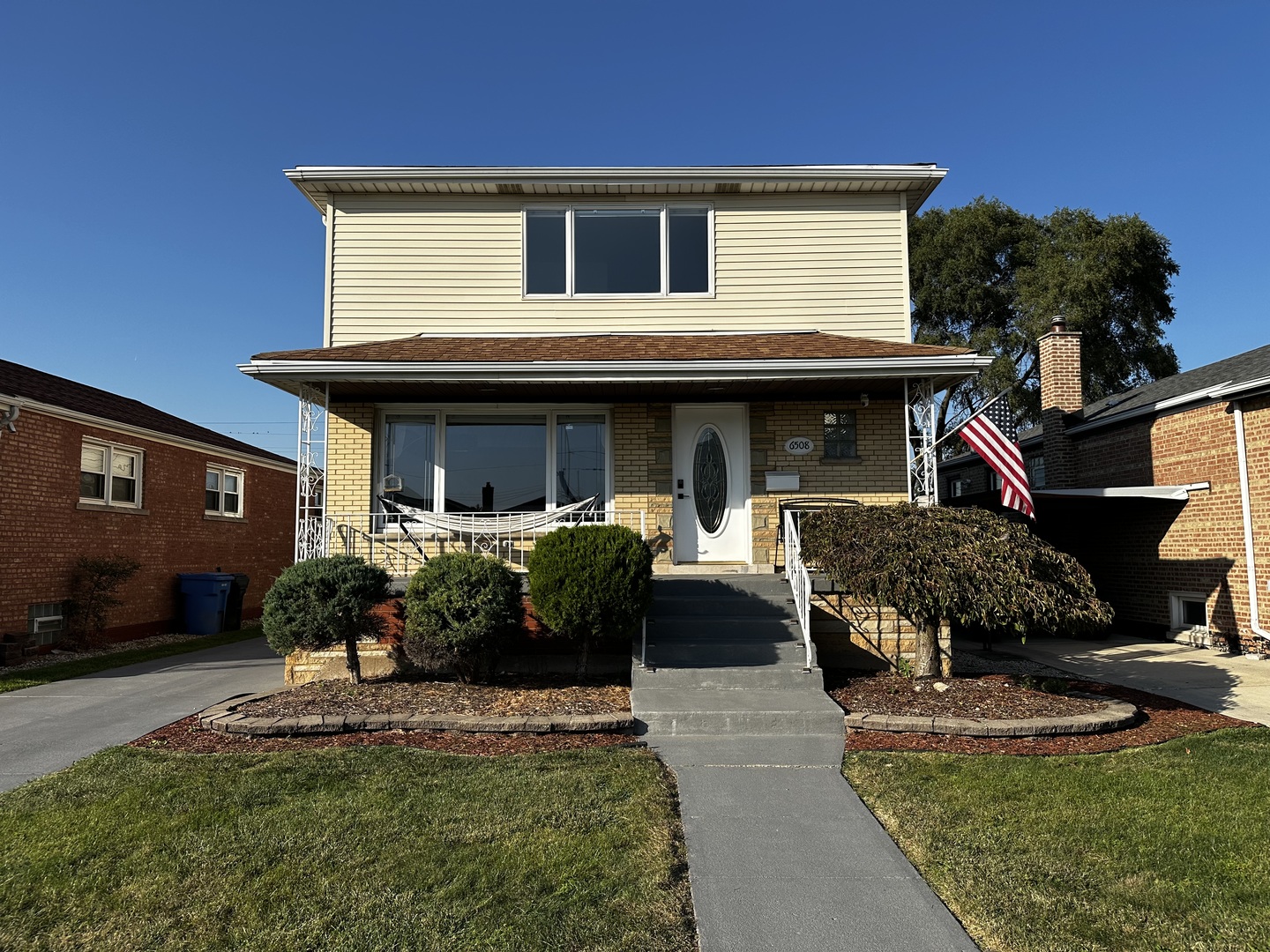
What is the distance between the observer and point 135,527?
1405 cm

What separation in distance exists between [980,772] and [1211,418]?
30.7ft

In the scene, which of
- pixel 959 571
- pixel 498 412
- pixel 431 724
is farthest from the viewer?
pixel 498 412

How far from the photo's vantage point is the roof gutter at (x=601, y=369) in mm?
8570

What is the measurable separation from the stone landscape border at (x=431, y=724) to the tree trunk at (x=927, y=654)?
315 cm

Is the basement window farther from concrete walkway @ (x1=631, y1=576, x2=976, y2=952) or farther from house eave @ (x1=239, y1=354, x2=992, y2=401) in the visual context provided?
concrete walkway @ (x1=631, y1=576, x2=976, y2=952)

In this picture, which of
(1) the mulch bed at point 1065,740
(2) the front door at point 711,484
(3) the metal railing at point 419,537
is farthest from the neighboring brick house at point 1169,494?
(3) the metal railing at point 419,537

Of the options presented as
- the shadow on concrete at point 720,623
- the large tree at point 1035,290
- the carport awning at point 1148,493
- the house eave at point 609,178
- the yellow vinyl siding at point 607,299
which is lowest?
the shadow on concrete at point 720,623

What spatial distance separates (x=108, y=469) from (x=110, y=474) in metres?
0.10

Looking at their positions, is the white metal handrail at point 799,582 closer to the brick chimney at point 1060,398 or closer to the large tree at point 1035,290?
the brick chimney at point 1060,398

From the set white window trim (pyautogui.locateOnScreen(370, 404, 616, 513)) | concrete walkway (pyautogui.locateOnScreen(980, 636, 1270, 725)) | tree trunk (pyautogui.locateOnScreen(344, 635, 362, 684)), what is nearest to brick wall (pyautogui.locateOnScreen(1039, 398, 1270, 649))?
concrete walkway (pyautogui.locateOnScreen(980, 636, 1270, 725))

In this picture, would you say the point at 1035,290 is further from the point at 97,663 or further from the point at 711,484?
the point at 97,663

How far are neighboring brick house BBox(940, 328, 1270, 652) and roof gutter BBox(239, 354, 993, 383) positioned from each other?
526cm

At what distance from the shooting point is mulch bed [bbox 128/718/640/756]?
5.81 metres

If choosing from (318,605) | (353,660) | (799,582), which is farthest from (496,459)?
(799,582)
